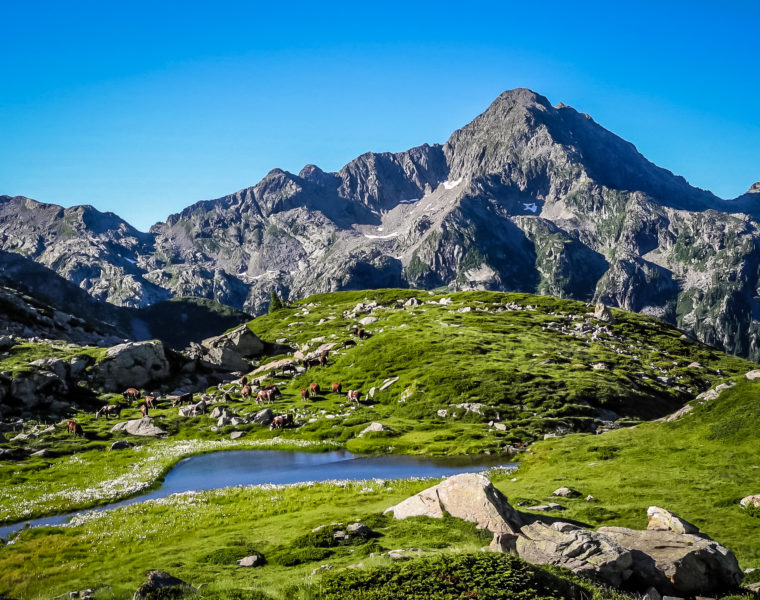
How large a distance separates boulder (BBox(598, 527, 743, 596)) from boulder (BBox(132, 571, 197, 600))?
691 inches

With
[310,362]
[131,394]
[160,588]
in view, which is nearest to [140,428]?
[131,394]

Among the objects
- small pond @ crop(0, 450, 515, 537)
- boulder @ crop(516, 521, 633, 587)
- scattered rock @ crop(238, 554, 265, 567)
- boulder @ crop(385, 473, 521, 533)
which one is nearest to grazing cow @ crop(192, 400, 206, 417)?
small pond @ crop(0, 450, 515, 537)

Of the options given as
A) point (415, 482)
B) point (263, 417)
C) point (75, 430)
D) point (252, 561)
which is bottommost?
point (263, 417)

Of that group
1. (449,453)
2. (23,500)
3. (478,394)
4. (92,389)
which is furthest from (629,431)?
(92,389)

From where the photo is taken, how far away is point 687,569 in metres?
19.8

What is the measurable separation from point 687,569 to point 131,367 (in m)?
120

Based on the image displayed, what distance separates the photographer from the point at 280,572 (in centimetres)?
2319

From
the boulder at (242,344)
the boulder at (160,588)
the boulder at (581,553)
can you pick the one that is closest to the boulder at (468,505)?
the boulder at (581,553)

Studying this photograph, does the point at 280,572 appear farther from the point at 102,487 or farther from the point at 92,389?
the point at 92,389

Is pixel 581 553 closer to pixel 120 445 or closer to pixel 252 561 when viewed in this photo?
pixel 252 561

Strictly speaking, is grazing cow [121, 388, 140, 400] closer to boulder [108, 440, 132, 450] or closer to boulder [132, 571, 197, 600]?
boulder [108, 440, 132, 450]

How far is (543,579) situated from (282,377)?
115780 mm

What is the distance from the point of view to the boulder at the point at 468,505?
26.5 m

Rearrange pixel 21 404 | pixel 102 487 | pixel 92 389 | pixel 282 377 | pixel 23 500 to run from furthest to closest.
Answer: pixel 282 377 < pixel 92 389 < pixel 21 404 < pixel 102 487 < pixel 23 500
